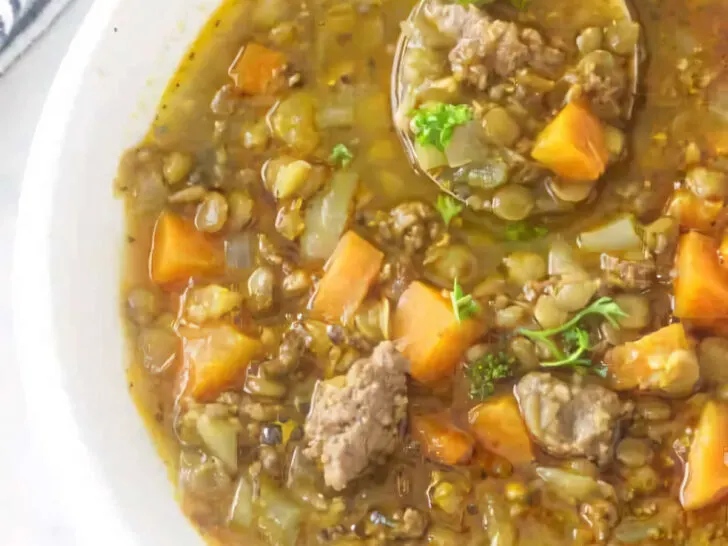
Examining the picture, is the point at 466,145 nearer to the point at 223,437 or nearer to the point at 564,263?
the point at 564,263

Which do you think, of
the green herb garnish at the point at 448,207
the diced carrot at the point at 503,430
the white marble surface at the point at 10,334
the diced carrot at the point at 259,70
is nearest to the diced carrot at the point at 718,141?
the green herb garnish at the point at 448,207

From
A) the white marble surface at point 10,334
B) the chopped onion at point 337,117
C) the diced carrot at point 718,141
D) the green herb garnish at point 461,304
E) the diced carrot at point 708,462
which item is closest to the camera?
the diced carrot at point 708,462

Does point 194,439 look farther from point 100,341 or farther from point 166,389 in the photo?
point 100,341

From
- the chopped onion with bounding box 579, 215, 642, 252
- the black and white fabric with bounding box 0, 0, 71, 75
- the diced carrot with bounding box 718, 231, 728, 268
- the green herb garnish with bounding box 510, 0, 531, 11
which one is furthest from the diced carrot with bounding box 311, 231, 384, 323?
the black and white fabric with bounding box 0, 0, 71, 75

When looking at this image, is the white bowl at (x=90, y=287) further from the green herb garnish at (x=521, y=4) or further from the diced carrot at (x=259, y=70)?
the green herb garnish at (x=521, y=4)

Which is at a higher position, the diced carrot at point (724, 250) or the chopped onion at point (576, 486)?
the diced carrot at point (724, 250)

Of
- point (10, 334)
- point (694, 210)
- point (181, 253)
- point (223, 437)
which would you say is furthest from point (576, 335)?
point (10, 334)
